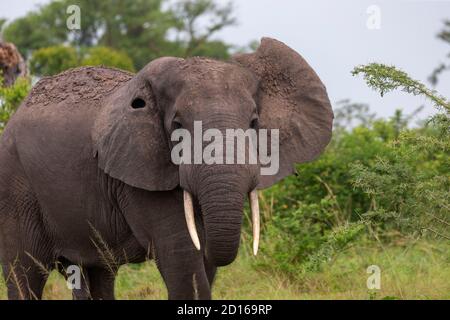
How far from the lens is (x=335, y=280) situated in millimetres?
8547

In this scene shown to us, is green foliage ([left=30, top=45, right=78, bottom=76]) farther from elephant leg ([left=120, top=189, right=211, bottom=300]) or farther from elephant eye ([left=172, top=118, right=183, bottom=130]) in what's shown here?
elephant eye ([left=172, top=118, right=183, bottom=130])

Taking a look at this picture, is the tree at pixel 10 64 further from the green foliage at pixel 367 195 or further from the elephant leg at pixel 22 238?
the elephant leg at pixel 22 238

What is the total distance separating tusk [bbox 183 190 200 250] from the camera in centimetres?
559

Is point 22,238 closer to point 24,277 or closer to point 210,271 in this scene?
point 24,277

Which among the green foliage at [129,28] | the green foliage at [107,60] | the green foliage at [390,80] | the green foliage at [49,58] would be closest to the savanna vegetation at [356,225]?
the green foliage at [390,80]

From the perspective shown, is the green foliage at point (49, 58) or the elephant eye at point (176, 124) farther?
the green foliage at point (49, 58)

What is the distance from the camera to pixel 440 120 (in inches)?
267

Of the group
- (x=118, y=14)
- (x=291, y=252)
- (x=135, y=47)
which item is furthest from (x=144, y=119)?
(x=118, y=14)

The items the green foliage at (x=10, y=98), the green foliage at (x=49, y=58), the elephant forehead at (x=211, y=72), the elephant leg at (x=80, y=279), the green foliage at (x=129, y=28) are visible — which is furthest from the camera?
the green foliage at (x=129, y=28)

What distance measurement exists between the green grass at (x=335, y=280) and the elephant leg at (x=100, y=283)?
0.67 meters

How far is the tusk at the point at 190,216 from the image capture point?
18.3 ft

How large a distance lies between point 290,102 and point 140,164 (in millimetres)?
993

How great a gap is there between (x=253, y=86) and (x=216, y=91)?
37 cm

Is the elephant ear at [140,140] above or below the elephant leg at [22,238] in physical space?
above
